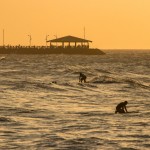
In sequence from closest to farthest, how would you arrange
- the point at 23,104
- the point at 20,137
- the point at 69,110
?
the point at 20,137 → the point at 69,110 → the point at 23,104

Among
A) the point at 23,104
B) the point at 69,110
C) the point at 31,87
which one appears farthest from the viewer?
the point at 31,87

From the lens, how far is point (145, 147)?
22016 mm

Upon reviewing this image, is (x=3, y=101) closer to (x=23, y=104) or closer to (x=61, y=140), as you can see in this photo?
(x=23, y=104)

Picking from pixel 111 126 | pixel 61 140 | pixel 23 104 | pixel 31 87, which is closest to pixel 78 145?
pixel 61 140

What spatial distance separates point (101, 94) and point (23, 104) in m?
10.6

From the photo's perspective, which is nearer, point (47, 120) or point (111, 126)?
point (111, 126)

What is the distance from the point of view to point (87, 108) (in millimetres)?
34312

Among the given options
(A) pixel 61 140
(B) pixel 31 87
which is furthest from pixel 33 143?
(B) pixel 31 87

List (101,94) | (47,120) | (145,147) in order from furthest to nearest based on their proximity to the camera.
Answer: (101,94) < (47,120) < (145,147)

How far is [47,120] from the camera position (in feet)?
93.4

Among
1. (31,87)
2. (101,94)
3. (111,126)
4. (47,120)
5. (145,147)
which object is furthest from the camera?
(31,87)

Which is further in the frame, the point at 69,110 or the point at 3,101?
the point at 3,101

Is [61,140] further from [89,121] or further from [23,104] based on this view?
[23,104]

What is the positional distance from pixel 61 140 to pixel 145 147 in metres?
3.09
